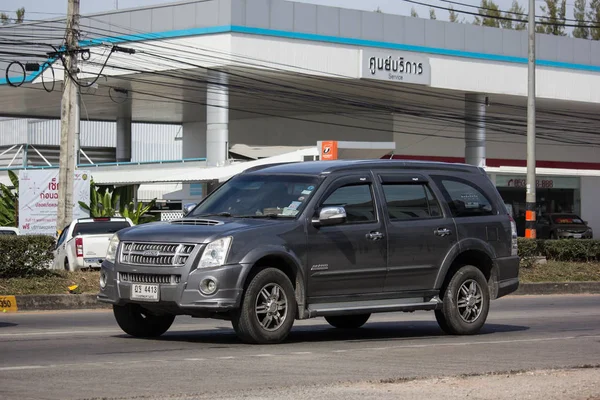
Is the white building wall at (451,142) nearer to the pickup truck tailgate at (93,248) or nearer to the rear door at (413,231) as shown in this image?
the pickup truck tailgate at (93,248)

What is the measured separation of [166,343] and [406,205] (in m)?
3.26

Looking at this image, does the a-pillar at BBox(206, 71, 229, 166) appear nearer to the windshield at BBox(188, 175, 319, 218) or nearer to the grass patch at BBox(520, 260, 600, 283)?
the grass patch at BBox(520, 260, 600, 283)

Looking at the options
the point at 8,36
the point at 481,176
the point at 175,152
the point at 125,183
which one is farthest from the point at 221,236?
the point at 175,152

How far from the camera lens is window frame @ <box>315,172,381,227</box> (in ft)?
38.2

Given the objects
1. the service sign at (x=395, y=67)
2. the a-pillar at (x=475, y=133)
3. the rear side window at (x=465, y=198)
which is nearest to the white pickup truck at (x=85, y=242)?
the rear side window at (x=465, y=198)

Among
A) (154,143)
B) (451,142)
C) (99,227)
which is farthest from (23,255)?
(154,143)

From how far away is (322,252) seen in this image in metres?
11.4

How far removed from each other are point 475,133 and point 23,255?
124ft

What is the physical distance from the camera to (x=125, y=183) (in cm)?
4575

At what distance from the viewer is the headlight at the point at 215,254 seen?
1059 centimetres

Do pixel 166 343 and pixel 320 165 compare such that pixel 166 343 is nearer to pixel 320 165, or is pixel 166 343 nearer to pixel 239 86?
pixel 320 165

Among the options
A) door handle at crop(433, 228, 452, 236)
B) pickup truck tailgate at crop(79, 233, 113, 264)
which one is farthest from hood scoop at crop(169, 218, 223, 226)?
pickup truck tailgate at crop(79, 233, 113, 264)

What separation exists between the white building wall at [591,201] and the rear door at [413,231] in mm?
49109

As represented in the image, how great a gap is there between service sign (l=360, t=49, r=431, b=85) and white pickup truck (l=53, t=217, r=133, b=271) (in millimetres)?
23543
